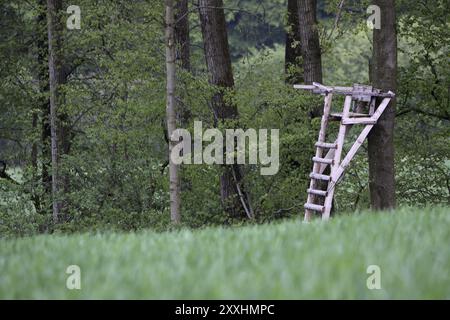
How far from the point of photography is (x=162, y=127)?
67.3 ft

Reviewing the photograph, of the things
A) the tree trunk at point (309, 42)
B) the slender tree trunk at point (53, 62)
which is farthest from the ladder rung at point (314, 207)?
the slender tree trunk at point (53, 62)

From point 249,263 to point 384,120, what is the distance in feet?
29.6

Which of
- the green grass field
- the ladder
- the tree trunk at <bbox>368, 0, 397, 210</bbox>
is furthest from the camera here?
the tree trunk at <bbox>368, 0, 397, 210</bbox>

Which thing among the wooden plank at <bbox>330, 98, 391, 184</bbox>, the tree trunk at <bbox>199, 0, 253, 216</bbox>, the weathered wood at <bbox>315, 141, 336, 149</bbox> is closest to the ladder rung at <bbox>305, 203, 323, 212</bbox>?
the wooden plank at <bbox>330, 98, 391, 184</bbox>

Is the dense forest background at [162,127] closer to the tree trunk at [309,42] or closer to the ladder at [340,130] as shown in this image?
the tree trunk at [309,42]

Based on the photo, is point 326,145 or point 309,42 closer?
point 326,145

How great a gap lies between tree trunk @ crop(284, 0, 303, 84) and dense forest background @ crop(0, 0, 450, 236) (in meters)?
0.21

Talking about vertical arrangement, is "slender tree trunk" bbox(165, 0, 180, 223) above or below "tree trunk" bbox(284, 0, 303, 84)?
below

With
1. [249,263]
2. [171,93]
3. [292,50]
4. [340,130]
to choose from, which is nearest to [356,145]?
[340,130]

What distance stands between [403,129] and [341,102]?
3.48 metres

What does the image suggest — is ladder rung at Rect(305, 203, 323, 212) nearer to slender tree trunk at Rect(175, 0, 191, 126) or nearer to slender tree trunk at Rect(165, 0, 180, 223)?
slender tree trunk at Rect(165, 0, 180, 223)

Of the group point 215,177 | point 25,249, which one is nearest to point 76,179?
point 215,177

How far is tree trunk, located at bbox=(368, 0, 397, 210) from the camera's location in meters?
15.7

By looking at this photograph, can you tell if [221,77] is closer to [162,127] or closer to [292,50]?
[162,127]
